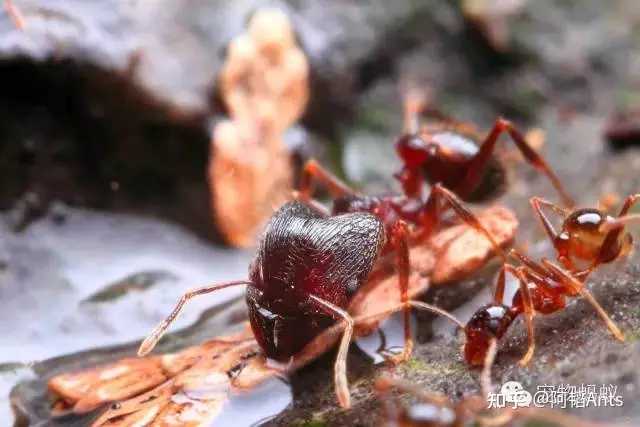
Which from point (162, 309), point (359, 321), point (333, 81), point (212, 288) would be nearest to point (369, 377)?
point (359, 321)

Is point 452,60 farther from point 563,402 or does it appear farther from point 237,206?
point 563,402

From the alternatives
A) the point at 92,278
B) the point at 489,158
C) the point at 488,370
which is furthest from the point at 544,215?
the point at 92,278

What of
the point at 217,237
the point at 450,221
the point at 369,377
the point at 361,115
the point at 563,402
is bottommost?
the point at 563,402

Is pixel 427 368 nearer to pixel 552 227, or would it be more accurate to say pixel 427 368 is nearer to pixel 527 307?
pixel 527 307

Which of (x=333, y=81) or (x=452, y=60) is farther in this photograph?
(x=452, y=60)

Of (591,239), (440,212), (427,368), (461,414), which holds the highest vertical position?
(440,212)
